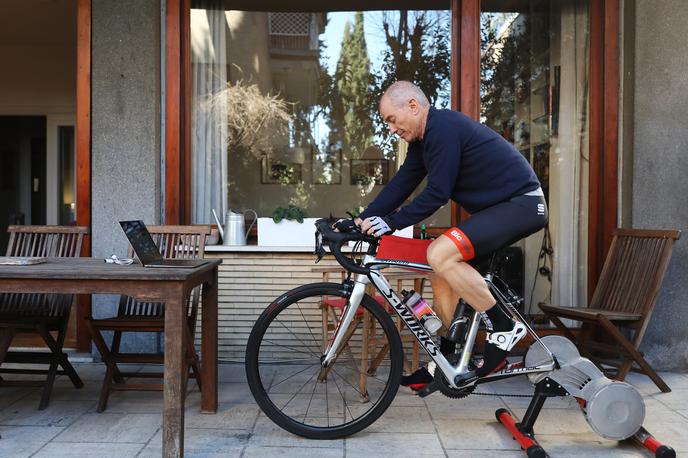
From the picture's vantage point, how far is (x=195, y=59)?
18.4ft

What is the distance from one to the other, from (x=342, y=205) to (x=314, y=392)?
355 centimetres

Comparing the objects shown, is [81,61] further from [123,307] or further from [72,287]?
[72,287]

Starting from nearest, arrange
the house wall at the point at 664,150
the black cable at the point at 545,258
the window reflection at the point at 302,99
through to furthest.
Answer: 1. the house wall at the point at 664,150
2. the black cable at the point at 545,258
3. the window reflection at the point at 302,99

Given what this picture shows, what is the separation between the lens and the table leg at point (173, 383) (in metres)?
2.98

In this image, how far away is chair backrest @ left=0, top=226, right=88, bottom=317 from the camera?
13.5 feet

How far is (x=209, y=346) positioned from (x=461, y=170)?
1531mm

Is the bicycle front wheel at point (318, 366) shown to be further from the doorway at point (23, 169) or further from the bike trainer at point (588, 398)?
the doorway at point (23, 169)

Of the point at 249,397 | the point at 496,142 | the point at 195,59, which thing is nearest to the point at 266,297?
the point at 249,397

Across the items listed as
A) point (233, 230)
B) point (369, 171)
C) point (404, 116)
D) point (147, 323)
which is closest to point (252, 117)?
point (369, 171)

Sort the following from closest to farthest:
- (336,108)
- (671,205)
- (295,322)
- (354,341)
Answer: (295,322) < (354,341) < (671,205) < (336,108)

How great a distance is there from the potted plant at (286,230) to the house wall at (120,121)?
2.89 feet

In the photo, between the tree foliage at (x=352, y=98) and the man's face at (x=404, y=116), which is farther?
the tree foliage at (x=352, y=98)

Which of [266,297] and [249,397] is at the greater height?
[266,297]

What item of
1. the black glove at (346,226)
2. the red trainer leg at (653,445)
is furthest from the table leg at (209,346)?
the red trainer leg at (653,445)
